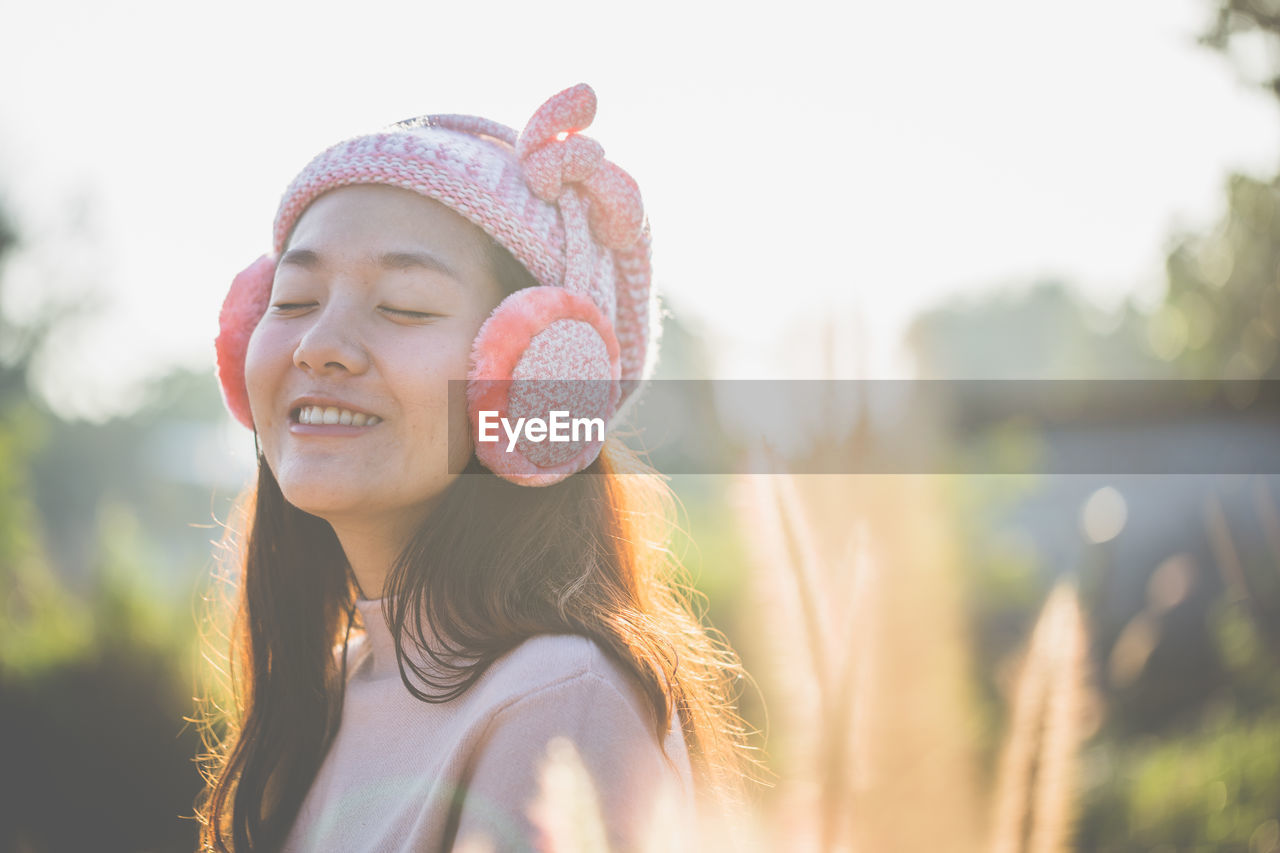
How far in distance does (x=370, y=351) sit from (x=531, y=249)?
Answer: 438mm

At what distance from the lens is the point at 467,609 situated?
74.7 inches

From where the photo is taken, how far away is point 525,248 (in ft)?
6.77

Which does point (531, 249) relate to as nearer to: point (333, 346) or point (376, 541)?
point (333, 346)

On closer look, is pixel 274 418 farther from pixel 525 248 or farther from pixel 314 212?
pixel 525 248

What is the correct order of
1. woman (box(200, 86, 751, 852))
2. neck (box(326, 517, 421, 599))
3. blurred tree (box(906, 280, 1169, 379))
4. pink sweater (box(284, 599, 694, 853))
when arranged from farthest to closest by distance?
blurred tree (box(906, 280, 1169, 379)), neck (box(326, 517, 421, 599)), woman (box(200, 86, 751, 852)), pink sweater (box(284, 599, 694, 853))

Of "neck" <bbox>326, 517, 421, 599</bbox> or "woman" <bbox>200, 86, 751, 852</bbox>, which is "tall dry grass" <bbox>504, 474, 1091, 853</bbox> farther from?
"neck" <bbox>326, 517, 421, 599</bbox>

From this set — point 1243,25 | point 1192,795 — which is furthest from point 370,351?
point 1243,25

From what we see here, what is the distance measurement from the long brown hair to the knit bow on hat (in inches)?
10.0

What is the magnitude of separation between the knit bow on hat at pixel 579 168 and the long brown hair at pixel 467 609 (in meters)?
0.25

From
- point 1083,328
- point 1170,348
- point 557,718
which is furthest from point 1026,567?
point 1083,328

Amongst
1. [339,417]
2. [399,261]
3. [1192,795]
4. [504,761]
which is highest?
[399,261]

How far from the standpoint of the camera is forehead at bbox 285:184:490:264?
6.41ft

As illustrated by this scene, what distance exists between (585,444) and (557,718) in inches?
31.4

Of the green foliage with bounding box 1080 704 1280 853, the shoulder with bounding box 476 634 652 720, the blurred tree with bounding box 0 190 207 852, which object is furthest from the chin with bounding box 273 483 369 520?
the blurred tree with bounding box 0 190 207 852
